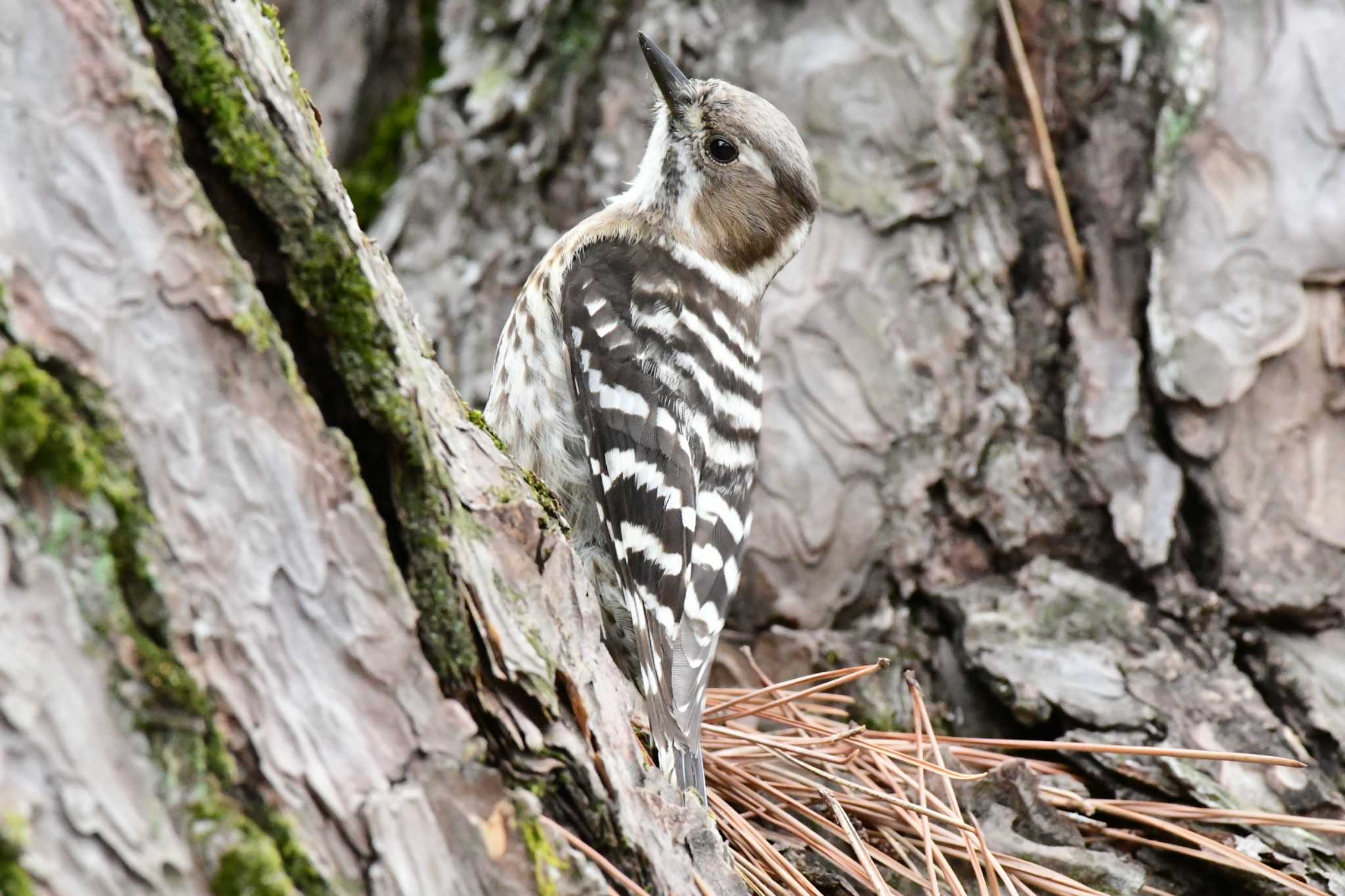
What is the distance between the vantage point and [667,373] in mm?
3119

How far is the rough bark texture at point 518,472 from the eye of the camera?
140 centimetres

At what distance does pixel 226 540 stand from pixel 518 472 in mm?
585

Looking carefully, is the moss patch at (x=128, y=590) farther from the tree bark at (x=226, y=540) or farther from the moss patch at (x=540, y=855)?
the moss patch at (x=540, y=855)

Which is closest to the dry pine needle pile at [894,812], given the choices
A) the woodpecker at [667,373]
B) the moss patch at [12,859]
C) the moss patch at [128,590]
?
the woodpecker at [667,373]

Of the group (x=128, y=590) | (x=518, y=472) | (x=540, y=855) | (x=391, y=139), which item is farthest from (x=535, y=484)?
(x=391, y=139)

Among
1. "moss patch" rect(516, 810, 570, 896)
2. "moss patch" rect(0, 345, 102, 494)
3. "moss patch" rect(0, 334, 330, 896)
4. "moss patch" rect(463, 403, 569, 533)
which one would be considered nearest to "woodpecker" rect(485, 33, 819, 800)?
"moss patch" rect(463, 403, 569, 533)

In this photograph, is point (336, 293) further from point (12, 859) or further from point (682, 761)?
point (682, 761)

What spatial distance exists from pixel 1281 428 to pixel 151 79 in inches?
112

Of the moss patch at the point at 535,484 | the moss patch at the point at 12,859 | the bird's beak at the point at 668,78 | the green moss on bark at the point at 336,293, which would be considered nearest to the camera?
the moss patch at the point at 12,859

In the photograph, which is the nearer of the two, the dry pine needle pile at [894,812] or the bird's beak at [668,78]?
the dry pine needle pile at [894,812]

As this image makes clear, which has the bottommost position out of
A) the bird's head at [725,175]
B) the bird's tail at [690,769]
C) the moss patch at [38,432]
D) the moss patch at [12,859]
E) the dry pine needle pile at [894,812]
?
the dry pine needle pile at [894,812]

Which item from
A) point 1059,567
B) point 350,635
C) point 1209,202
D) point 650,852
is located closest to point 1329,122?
point 1209,202

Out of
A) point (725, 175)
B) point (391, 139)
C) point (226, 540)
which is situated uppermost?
point (391, 139)

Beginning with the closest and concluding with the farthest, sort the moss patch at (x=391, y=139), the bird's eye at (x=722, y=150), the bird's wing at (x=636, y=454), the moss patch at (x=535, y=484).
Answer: the moss patch at (x=535, y=484), the bird's wing at (x=636, y=454), the bird's eye at (x=722, y=150), the moss patch at (x=391, y=139)
